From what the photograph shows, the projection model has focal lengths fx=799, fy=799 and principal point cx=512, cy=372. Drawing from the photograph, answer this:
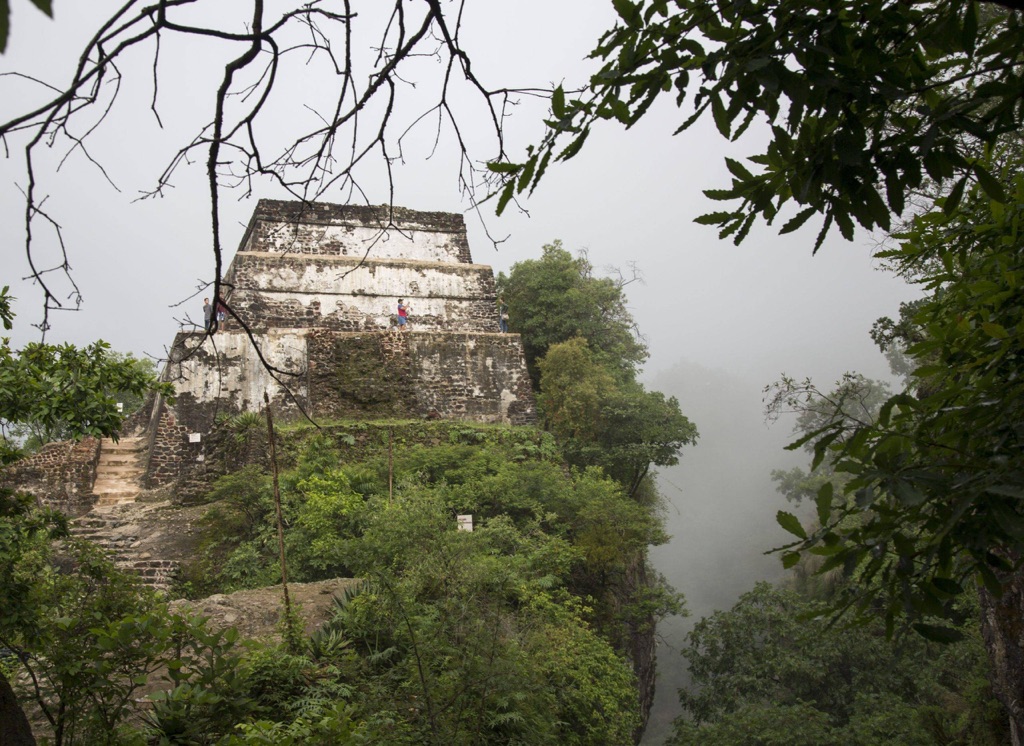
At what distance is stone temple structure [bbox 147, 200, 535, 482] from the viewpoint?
12.3m

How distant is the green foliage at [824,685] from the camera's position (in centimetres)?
862

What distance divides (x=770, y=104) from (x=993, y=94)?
1.54 ft

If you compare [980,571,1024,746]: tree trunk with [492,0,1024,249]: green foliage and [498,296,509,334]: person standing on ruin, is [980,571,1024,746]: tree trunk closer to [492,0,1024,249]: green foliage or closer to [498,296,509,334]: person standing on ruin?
[492,0,1024,249]: green foliage

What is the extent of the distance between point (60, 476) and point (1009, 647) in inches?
458

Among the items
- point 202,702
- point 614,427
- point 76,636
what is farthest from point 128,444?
point 202,702

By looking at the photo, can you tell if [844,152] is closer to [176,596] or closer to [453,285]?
[176,596]

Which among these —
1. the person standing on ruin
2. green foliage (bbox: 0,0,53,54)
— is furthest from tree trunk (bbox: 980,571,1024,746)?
the person standing on ruin

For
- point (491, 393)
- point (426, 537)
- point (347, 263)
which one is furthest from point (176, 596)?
point (347, 263)

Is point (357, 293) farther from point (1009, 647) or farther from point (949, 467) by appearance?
point (949, 467)

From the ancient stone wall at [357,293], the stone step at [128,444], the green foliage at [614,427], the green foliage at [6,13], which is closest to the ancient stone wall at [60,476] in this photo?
the stone step at [128,444]

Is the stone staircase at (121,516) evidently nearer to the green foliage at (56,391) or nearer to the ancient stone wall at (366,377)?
the ancient stone wall at (366,377)

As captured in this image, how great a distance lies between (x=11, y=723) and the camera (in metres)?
2.63

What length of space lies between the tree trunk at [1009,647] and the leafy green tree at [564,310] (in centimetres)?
991

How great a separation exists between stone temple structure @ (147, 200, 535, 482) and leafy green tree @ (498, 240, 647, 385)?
148 centimetres
